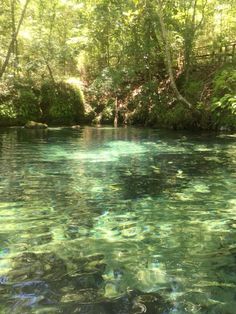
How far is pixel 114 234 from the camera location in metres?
4.77

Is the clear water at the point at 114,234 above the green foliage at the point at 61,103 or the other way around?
the other way around

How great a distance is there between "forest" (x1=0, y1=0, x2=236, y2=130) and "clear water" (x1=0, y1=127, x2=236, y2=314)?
Answer: 10332 mm

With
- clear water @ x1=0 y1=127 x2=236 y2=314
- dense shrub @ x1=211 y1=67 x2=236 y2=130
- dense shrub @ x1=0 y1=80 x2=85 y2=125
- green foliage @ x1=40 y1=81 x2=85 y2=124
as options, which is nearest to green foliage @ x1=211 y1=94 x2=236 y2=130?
dense shrub @ x1=211 y1=67 x2=236 y2=130

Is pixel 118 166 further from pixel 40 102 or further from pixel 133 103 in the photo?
pixel 40 102

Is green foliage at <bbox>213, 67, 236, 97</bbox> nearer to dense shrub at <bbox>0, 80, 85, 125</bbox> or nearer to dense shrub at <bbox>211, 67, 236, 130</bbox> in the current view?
dense shrub at <bbox>211, 67, 236, 130</bbox>

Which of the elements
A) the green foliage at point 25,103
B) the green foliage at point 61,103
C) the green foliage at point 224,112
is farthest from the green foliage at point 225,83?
the green foliage at point 25,103

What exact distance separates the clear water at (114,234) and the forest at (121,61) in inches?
407

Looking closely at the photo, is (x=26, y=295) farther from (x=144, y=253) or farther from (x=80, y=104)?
(x=80, y=104)

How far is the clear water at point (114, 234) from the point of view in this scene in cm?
334

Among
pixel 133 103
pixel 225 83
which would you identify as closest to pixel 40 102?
pixel 133 103

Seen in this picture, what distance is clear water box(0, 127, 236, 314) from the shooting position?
3.34 metres

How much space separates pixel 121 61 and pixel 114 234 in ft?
62.1

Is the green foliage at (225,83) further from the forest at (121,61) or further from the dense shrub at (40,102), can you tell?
the dense shrub at (40,102)

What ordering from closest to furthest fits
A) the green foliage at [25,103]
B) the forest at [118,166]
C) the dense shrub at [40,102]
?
the forest at [118,166], the dense shrub at [40,102], the green foliage at [25,103]
